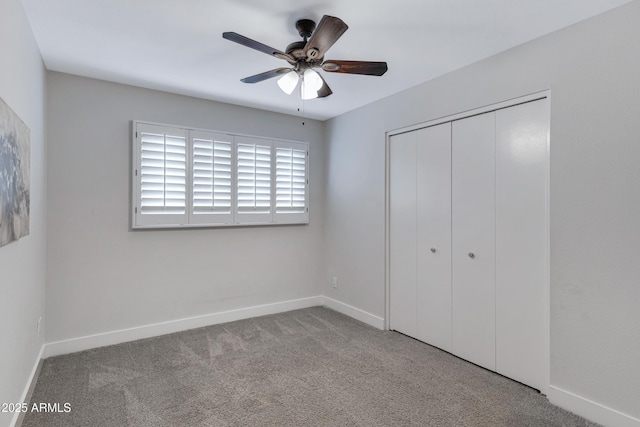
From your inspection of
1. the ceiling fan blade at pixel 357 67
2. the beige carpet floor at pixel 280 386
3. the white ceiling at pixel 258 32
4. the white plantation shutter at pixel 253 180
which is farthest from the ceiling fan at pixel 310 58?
the beige carpet floor at pixel 280 386

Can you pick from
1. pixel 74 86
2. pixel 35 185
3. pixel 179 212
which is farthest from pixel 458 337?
pixel 74 86

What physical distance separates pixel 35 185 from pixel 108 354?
5.09 ft

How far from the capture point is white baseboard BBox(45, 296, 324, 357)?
9.82 ft

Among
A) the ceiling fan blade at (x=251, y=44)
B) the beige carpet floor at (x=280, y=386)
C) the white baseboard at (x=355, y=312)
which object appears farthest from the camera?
the white baseboard at (x=355, y=312)

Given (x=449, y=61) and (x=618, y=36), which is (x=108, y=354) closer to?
(x=449, y=61)

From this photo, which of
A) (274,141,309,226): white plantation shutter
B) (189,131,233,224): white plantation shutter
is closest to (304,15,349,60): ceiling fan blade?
(189,131,233,224): white plantation shutter

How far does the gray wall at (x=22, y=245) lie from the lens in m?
1.70

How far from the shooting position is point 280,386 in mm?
2467

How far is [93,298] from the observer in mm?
3107

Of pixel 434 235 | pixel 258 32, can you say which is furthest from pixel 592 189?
pixel 258 32

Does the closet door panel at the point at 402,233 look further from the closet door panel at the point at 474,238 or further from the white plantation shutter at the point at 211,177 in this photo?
the white plantation shutter at the point at 211,177

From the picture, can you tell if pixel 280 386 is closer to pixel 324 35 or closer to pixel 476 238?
pixel 476 238

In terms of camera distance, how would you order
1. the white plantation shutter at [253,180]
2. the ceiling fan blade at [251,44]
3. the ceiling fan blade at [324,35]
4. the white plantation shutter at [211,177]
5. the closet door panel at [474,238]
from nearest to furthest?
the ceiling fan blade at [324,35], the ceiling fan blade at [251,44], the closet door panel at [474,238], the white plantation shutter at [211,177], the white plantation shutter at [253,180]

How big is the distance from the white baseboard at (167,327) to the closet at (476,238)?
1352 millimetres
